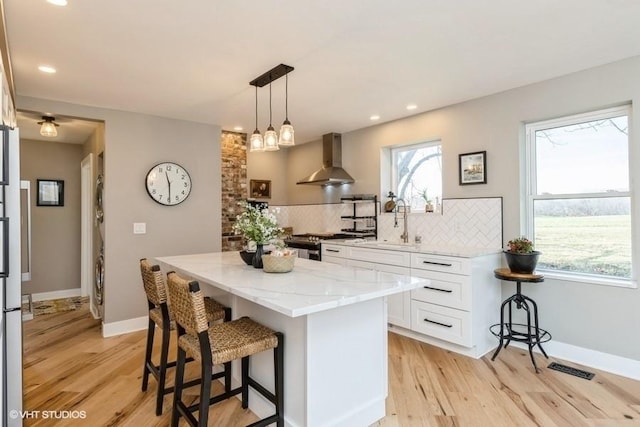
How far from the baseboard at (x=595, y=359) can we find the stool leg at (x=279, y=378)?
2.53m

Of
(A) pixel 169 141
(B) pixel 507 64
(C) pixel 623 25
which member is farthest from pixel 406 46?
(A) pixel 169 141

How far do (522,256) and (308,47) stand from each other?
2.39m

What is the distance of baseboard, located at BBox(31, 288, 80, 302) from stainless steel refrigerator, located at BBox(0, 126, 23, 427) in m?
4.14

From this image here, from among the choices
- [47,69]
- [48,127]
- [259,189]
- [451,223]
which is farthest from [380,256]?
[48,127]

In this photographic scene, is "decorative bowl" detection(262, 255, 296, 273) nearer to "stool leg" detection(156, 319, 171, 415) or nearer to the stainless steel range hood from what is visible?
"stool leg" detection(156, 319, 171, 415)


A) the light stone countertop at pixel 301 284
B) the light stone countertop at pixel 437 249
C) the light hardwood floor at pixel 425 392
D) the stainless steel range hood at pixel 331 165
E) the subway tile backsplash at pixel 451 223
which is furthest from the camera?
the stainless steel range hood at pixel 331 165

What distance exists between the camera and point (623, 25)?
87.6 inches

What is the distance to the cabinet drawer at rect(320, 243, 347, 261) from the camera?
419cm

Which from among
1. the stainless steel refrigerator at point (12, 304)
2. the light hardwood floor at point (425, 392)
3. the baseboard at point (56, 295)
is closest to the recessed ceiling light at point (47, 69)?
the stainless steel refrigerator at point (12, 304)

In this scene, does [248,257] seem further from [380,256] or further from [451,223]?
[451,223]

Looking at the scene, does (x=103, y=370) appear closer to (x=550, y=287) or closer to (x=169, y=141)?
(x=169, y=141)

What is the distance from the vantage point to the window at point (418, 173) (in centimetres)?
416

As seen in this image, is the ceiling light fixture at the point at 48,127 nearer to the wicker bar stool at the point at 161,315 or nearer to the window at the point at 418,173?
the wicker bar stool at the point at 161,315

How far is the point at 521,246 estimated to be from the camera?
3.00 m
